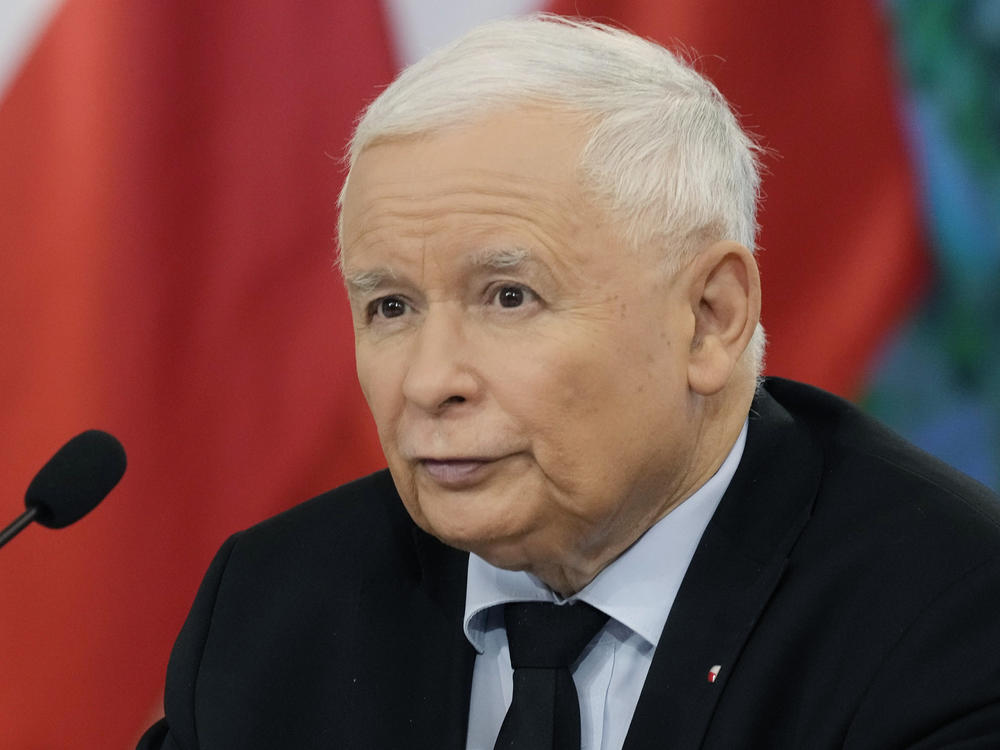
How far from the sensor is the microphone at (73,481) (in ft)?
5.17

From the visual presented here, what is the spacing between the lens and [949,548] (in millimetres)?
1593

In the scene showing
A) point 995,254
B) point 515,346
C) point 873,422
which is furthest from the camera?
point 995,254

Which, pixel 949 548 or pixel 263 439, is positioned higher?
pixel 263 439

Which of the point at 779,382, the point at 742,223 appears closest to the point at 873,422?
the point at 779,382

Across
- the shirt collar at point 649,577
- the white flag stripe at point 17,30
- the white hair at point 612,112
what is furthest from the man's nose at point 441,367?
the white flag stripe at point 17,30

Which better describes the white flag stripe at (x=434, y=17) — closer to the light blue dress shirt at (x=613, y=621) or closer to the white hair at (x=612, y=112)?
the white hair at (x=612, y=112)

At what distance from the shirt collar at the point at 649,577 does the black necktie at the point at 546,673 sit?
1.0 inches

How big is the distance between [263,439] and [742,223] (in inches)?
49.2

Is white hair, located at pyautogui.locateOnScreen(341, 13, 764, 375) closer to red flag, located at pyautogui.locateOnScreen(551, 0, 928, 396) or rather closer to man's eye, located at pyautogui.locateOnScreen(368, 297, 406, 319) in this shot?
man's eye, located at pyautogui.locateOnScreen(368, 297, 406, 319)

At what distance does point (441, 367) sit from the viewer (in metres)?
1.52

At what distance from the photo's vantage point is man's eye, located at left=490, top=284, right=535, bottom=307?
1563 mm

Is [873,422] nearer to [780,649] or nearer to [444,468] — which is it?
[780,649]

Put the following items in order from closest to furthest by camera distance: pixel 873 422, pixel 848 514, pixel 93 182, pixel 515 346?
pixel 515 346 < pixel 848 514 < pixel 873 422 < pixel 93 182

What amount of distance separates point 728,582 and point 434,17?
136 cm
